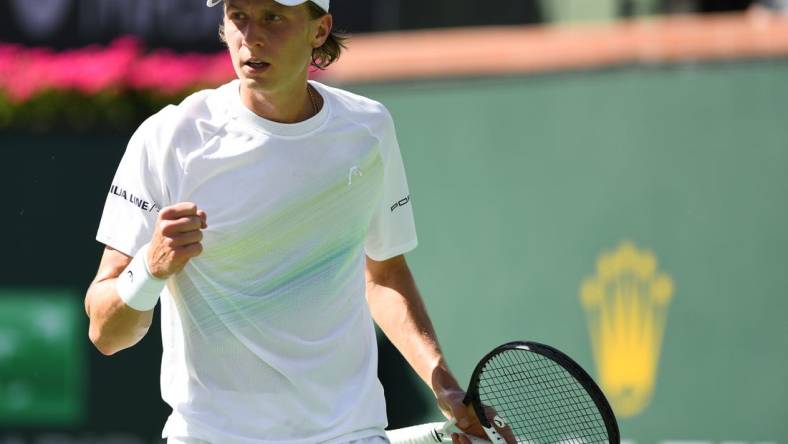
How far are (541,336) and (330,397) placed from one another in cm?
404

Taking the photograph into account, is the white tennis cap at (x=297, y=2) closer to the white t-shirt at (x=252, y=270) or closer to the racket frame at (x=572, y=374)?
the white t-shirt at (x=252, y=270)

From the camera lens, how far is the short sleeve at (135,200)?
3.17 m

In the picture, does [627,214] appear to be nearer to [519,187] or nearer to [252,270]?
[519,187]

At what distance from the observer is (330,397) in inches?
133

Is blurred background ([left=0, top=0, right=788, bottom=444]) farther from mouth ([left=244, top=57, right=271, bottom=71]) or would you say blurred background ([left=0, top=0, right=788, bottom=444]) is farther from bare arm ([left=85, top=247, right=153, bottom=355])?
bare arm ([left=85, top=247, right=153, bottom=355])

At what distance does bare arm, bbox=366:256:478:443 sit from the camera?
11.3ft

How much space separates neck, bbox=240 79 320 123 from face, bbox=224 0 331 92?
0.07 ft

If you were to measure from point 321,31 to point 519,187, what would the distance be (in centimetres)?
399

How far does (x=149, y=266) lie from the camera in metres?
2.99

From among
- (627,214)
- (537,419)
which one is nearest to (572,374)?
(537,419)

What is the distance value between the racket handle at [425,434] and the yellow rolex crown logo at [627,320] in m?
3.61

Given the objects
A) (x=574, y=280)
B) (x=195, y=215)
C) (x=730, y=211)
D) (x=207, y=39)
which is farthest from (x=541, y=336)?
(x=195, y=215)

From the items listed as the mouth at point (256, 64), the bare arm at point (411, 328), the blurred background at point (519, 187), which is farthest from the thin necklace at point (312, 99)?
the blurred background at point (519, 187)

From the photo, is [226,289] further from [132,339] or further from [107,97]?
[107,97]
